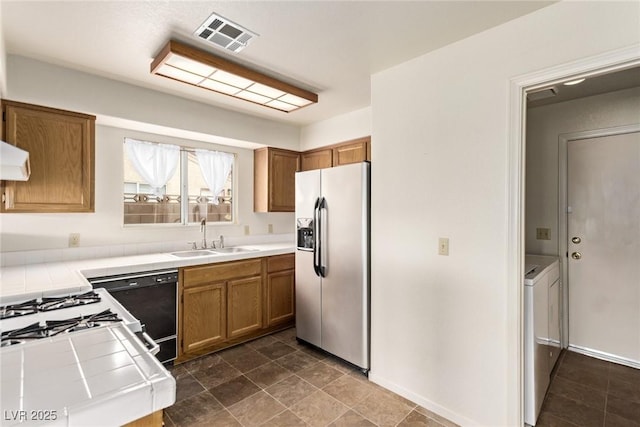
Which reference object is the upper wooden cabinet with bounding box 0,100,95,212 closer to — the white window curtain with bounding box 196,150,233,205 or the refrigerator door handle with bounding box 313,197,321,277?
the white window curtain with bounding box 196,150,233,205

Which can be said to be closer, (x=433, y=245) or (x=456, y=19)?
(x=456, y=19)

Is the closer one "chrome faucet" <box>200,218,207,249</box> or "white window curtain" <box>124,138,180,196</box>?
"white window curtain" <box>124,138,180,196</box>

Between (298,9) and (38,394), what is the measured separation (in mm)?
1956

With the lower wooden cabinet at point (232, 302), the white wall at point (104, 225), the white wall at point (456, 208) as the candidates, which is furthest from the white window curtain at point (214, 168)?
the white wall at point (456, 208)

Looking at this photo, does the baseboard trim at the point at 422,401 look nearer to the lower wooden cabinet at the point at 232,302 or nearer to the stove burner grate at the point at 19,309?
the lower wooden cabinet at the point at 232,302

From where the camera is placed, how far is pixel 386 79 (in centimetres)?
247

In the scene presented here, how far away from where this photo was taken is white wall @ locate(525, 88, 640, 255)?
287 cm

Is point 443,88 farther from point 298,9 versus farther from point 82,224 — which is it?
point 82,224

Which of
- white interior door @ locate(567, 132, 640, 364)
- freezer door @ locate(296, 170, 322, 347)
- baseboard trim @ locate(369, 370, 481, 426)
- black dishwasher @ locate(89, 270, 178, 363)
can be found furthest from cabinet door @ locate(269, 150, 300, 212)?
white interior door @ locate(567, 132, 640, 364)

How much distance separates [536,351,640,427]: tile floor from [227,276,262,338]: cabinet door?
2.47 meters

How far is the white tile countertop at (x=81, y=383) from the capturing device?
758 millimetres

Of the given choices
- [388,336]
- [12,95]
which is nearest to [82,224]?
[12,95]

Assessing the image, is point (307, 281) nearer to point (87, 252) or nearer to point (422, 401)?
point (422, 401)

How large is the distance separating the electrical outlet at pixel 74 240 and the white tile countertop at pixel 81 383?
1.95 meters
